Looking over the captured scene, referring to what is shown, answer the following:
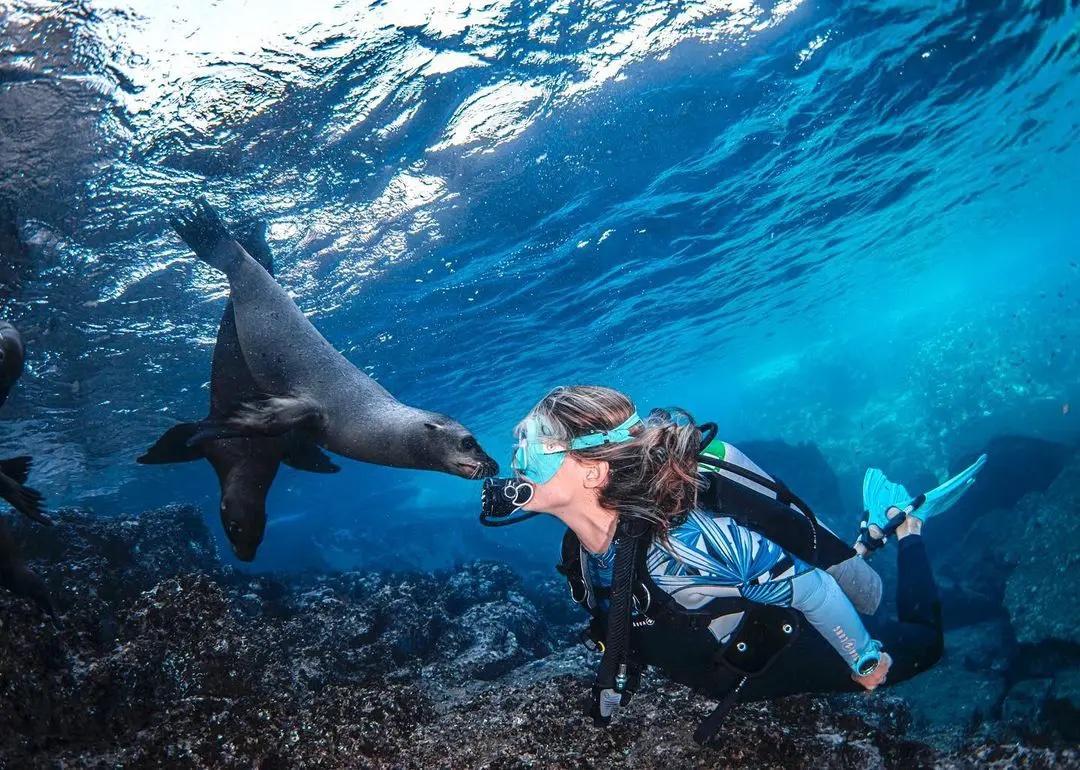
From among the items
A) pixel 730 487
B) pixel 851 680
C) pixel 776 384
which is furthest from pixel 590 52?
pixel 776 384

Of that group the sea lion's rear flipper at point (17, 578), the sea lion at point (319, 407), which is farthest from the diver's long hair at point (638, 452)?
the sea lion's rear flipper at point (17, 578)

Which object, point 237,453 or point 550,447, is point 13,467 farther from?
point 550,447

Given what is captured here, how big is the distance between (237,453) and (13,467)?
6.76 ft

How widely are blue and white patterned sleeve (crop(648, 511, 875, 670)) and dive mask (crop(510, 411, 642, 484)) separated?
62 centimetres

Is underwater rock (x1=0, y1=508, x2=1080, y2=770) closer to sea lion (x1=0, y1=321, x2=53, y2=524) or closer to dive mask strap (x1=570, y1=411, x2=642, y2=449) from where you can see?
sea lion (x1=0, y1=321, x2=53, y2=524)

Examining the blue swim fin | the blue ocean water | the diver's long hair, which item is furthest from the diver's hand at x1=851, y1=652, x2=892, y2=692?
the blue ocean water

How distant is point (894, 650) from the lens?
3912mm

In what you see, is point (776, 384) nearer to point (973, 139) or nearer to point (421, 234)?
point (973, 139)

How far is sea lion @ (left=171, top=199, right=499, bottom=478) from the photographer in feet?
10.8

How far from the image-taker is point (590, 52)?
890 cm

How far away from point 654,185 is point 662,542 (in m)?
12.4

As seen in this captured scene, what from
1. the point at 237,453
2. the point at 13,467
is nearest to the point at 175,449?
the point at 237,453

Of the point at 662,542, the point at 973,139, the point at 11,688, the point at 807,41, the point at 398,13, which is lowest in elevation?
the point at 11,688

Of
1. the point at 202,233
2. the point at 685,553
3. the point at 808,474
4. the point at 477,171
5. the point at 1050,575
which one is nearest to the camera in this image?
the point at 685,553
